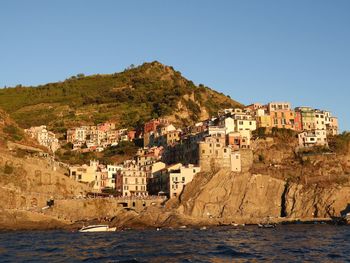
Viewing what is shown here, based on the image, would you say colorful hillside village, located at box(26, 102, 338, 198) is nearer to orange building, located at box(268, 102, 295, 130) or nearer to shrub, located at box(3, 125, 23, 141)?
orange building, located at box(268, 102, 295, 130)

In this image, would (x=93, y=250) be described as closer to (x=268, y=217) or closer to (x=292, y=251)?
(x=292, y=251)

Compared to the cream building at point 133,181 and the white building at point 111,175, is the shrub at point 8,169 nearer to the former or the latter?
the white building at point 111,175

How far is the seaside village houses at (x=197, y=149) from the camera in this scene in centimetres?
10838

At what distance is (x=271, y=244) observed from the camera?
194ft

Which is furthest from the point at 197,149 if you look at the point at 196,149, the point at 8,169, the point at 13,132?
the point at 13,132

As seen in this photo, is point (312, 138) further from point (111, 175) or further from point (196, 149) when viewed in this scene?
point (111, 175)

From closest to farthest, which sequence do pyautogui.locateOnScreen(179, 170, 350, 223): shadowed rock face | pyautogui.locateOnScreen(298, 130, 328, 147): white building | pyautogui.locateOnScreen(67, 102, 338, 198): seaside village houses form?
1. pyautogui.locateOnScreen(179, 170, 350, 223): shadowed rock face
2. pyautogui.locateOnScreen(67, 102, 338, 198): seaside village houses
3. pyautogui.locateOnScreen(298, 130, 328, 147): white building

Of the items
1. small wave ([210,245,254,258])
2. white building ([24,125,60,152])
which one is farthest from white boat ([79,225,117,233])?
white building ([24,125,60,152])

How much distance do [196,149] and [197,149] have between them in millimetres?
A: 1137

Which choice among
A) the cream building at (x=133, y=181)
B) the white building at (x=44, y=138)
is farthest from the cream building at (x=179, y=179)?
the white building at (x=44, y=138)

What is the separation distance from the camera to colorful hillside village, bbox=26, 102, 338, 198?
356 ft

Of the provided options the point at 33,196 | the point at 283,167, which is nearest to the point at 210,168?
the point at 283,167

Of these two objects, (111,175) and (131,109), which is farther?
(131,109)

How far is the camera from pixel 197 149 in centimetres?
11175
